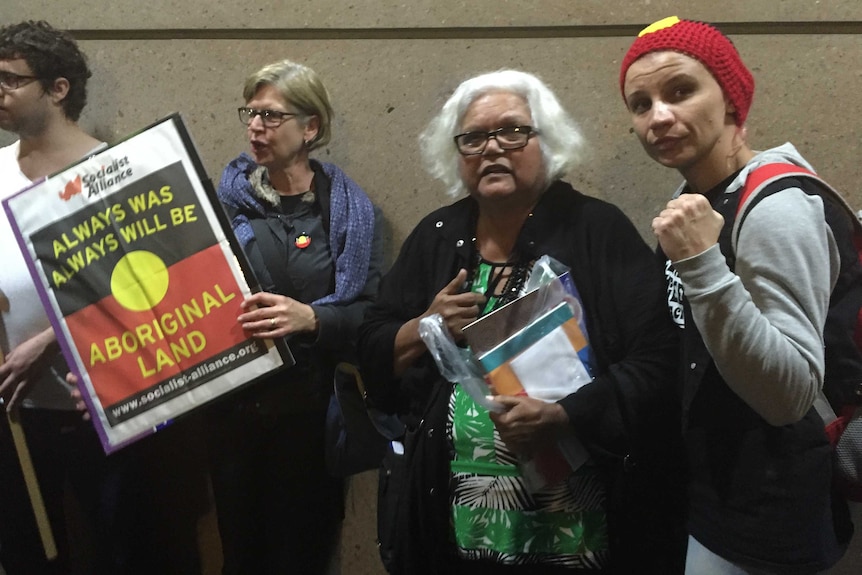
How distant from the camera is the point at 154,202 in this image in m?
1.44

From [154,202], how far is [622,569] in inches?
51.2

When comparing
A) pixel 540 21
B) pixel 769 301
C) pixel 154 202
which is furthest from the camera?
pixel 540 21

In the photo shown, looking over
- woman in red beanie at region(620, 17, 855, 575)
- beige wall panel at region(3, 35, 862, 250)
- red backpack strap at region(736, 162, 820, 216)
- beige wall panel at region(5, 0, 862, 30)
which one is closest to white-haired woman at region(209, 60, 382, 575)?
beige wall panel at region(3, 35, 862, 250)

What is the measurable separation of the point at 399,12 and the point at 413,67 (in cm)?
17

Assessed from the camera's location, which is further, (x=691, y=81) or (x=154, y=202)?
(x=154, y=202)

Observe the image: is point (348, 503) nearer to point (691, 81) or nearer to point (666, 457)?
point (666, 457)

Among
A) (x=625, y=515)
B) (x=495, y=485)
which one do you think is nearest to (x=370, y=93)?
(x=495, y=485)

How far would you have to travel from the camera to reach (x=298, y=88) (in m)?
1.81

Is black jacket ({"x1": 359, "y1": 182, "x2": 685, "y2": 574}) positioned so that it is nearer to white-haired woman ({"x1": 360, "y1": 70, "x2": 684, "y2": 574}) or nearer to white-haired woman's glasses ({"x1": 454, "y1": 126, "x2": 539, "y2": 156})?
white-haired woman ({"x1": 360, "y1": 70, "x2": 684, "y2": 574})

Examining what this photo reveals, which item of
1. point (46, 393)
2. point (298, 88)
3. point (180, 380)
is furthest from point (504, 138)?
point (46, 393)

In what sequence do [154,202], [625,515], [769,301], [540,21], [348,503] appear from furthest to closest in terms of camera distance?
[348,503], [540,21], [154,202], [625,515], [769,301]

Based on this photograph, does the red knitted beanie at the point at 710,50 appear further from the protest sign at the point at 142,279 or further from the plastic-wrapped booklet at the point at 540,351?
the protest sign at the point at 142,279

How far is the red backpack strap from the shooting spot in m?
1.12

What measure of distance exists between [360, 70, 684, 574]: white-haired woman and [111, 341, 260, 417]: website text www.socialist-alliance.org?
0.29m
